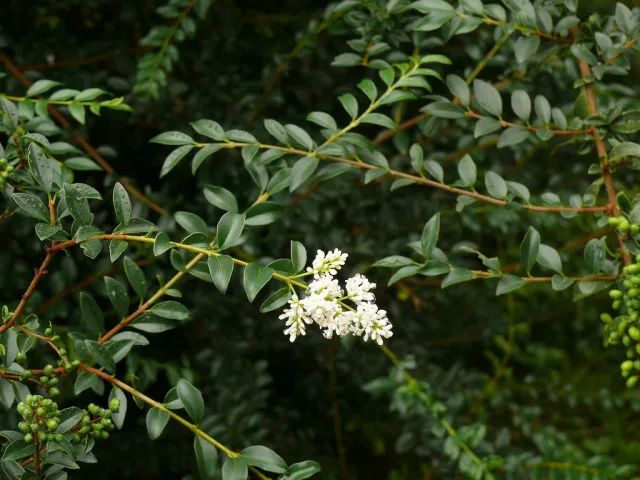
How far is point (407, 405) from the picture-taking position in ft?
5.45

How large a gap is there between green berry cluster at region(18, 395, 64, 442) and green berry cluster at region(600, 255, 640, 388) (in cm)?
73

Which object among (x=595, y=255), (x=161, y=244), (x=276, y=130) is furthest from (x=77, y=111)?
(x=595, y=255)

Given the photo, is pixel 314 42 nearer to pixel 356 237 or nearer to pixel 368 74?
pixel 368 74

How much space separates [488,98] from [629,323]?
479 millimetres

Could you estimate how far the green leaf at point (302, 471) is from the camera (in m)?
1.00

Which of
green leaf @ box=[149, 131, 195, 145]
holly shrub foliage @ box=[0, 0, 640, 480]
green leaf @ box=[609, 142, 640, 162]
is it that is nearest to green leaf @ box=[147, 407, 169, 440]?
holly shrub foliage @ box=[0, 0, 640, 480]

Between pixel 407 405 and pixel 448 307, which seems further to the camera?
pixel 448 307

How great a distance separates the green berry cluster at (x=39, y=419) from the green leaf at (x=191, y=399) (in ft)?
0.51

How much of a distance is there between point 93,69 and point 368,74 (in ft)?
2.15

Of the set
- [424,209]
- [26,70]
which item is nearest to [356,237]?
[424,209]

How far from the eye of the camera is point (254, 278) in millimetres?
997

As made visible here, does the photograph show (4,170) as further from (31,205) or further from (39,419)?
(39,419)

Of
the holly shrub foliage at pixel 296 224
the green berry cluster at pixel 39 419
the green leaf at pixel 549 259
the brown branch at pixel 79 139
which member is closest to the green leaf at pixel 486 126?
the holly shrub foliage at pixel 296 224

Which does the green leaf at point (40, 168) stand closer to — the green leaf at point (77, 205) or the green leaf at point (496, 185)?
the green leaf at point (77, 205)
